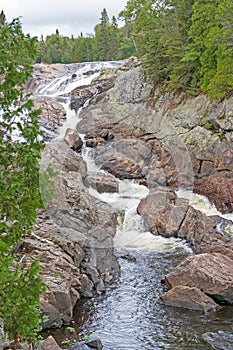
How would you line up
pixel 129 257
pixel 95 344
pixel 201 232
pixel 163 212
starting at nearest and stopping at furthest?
pixel 95 344 < pixel 129 257 < pixel 201 232 < pixel 163 212

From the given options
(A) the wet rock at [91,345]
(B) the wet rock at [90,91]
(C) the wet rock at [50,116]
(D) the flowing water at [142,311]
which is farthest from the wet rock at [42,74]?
(A) the wet rock at [91,345]

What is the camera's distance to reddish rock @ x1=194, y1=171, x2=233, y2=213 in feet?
69.3

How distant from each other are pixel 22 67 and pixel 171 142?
20532 millimetres

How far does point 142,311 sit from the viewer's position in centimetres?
1326

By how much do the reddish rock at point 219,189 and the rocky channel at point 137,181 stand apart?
0.05 metres

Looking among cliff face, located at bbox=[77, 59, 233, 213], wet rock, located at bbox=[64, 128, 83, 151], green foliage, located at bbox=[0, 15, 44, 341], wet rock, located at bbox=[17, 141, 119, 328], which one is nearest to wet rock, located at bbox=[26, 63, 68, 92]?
cliff face, located at bbox=[77, 59, 233, 213]

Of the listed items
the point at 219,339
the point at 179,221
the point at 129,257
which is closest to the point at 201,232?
the point at 179,221

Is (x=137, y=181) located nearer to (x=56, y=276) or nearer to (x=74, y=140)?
(x=74, y=140)

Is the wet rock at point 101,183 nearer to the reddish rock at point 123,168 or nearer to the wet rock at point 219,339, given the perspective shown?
the reddish rock at point 123,168

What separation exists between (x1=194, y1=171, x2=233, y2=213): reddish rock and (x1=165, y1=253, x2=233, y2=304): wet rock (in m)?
6.46

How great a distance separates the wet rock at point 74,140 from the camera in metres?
28.1

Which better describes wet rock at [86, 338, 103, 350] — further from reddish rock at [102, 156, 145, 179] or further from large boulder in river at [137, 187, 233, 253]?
reddish rock at [102, 156, 145, 179]

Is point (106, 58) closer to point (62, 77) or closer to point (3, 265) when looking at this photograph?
point (62, 77)

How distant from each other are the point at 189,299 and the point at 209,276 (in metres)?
1.06
